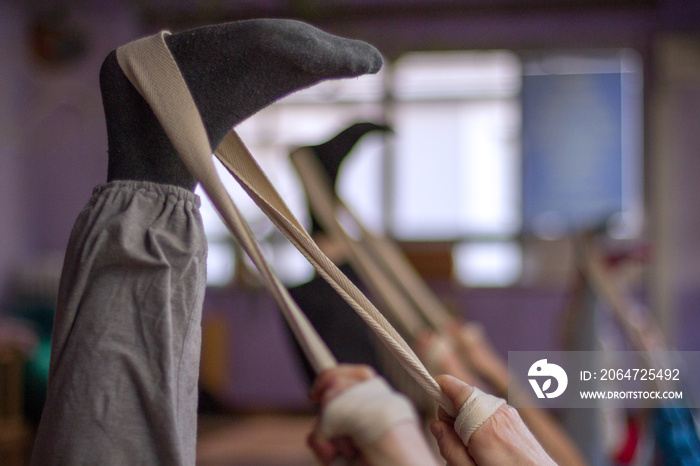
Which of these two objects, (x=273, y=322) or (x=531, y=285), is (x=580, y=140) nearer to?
(x=531, y=285)

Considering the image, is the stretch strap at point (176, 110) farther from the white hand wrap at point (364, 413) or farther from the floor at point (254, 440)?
the floor at point (254, 440)

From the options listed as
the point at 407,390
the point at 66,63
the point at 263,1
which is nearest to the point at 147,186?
the point at 407,390

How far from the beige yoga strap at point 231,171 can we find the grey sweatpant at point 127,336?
0.04 m

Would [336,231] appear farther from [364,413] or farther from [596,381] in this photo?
[596,381]

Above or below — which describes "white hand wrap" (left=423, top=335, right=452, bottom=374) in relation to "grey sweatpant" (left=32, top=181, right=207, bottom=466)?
below

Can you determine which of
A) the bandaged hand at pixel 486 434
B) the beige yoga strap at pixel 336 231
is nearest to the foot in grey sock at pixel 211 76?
the bandaged hand at pixel 486 434

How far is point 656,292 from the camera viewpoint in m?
3.40

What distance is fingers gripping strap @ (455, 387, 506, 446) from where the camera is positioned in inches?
14.4

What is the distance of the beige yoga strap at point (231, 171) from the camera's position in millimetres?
340

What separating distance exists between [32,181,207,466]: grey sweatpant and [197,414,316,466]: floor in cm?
216

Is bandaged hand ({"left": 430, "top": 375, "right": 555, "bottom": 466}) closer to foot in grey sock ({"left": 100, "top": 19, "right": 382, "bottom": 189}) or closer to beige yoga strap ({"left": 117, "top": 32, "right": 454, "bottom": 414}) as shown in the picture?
beige yoga strap ({"left": 117, "top": 32, "right": 454, "bottom": 414})

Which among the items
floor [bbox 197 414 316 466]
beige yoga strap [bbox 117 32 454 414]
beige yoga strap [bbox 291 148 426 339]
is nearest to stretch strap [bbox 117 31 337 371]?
beige yoga strap [bbox 117 32 454 414]

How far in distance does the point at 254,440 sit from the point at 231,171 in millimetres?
2690

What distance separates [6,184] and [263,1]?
6.07ft
